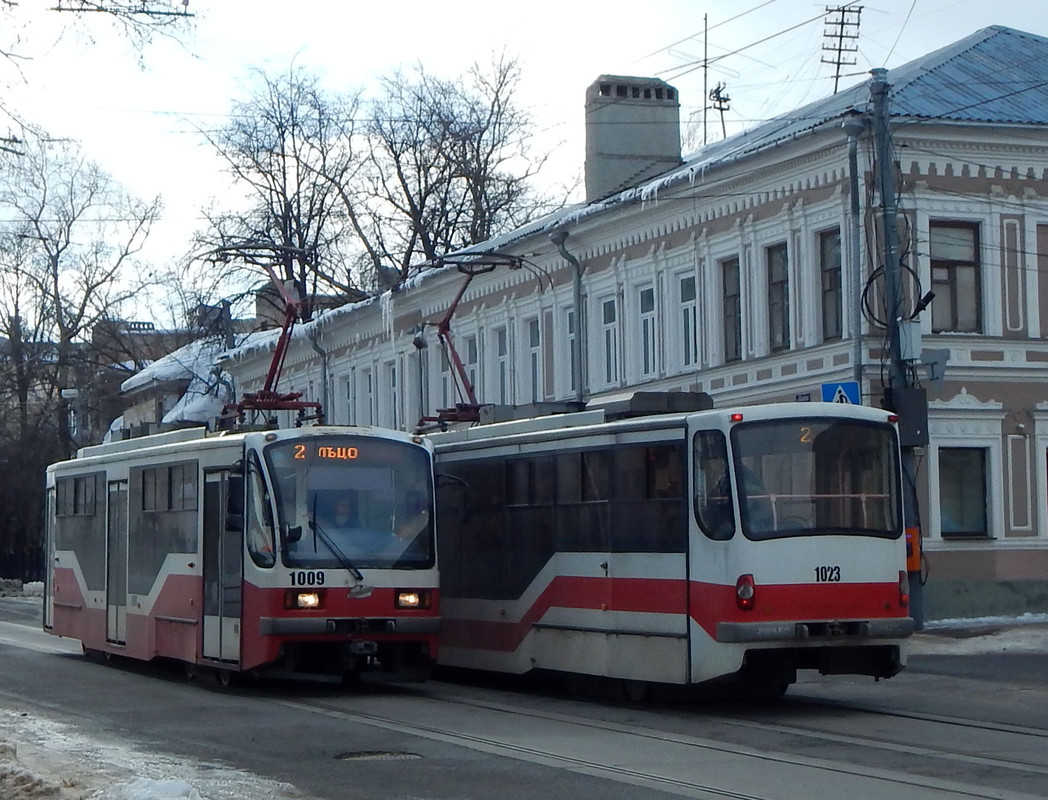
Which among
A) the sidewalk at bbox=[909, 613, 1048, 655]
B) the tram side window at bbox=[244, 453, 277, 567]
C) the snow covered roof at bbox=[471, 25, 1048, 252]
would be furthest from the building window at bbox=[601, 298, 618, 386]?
the tram side window at bbox=[244, 453, 277, 567]

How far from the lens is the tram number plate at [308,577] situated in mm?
16297

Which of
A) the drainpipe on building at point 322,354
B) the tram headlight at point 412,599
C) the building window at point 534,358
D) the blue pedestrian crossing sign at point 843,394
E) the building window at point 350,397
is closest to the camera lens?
the tram headlight at point 412,599

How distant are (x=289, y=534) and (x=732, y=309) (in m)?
14.7

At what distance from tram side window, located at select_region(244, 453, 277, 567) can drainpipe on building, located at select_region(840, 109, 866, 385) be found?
1177cm

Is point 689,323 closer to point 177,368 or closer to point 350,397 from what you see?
point 350,397

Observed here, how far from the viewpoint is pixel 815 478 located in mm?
14625

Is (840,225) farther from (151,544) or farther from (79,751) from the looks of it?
(79,751)

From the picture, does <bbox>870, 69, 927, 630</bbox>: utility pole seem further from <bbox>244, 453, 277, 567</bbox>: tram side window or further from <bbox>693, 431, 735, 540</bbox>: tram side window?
<bbox>244, 453, 277, 567</bbox>: tram side window

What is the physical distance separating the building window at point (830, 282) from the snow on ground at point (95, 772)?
1535 cm

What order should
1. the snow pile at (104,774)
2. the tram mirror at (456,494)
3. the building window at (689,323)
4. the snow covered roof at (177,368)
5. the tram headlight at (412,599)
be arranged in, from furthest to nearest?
the snow covered roof at (177,368)
the building window at (689,323)
the tram mirror at (456,494)
the tram headlight at (412,599)
the snow pile at (104,774)

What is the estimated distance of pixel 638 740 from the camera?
42.3 feet

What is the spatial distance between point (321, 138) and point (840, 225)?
91.0ft

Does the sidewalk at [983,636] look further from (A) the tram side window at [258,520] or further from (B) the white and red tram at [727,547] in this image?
(A) the tram side window at [258,520]

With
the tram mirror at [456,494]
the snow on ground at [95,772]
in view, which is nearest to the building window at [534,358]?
the tram mirror at [456,494]
